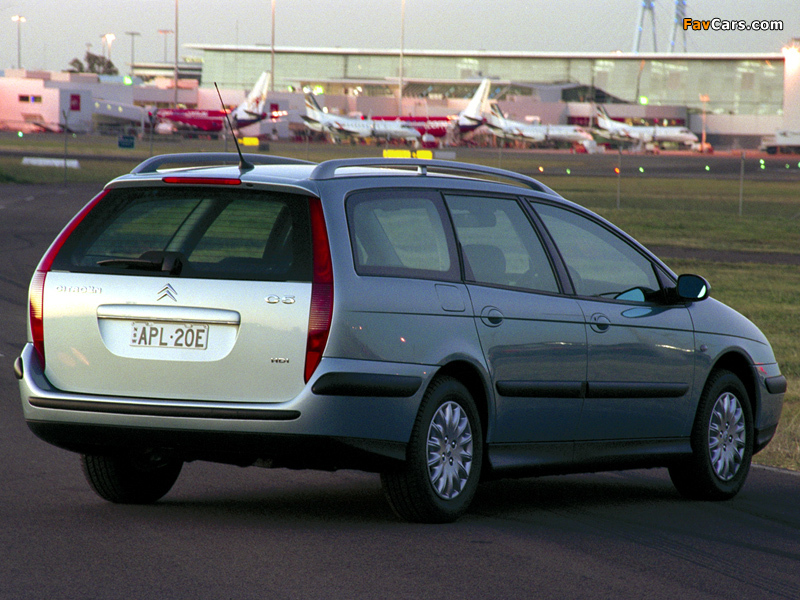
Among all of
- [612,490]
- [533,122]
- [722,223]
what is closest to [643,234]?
[722,223]

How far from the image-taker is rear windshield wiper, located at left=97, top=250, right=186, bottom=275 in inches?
228

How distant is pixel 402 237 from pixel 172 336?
136 centimetres

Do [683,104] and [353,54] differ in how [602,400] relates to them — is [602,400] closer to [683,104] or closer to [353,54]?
[683,104]

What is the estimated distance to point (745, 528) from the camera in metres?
6.64

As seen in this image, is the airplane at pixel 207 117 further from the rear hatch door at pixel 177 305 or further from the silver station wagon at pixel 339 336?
the rear hatch door at pixel 177 305

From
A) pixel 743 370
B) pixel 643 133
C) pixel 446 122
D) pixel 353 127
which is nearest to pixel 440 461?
pixel 743 370

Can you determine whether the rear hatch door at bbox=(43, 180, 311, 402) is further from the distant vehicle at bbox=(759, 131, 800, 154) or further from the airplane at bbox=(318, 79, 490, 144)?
the distant vehicle at bbox=(759, 131, 800, 154)

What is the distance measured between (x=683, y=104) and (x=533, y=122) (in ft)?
83.6

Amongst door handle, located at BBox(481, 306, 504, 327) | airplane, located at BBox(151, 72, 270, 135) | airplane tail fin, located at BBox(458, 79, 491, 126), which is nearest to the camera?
door handle, located at BBox(481, 306, 504, 327)

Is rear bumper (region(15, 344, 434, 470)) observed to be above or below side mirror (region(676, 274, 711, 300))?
below

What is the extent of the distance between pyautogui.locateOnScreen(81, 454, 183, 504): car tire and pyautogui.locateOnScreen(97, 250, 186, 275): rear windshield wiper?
3.31 ft

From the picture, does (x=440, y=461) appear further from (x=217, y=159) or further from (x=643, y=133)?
(x=643, y=133)

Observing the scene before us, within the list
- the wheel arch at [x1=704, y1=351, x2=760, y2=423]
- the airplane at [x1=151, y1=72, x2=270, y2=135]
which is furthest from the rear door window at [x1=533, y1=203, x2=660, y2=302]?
the airplane at [x1=151, y1=72, x2=270, y2=135]

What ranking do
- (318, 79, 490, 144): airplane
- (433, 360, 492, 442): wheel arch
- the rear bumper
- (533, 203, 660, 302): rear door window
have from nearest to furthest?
the rear bumper → (433, 360, 492, 442): wheel arch → (533, 203, 660, 302): rear door window → (318, 79, 490, 144): airplane
